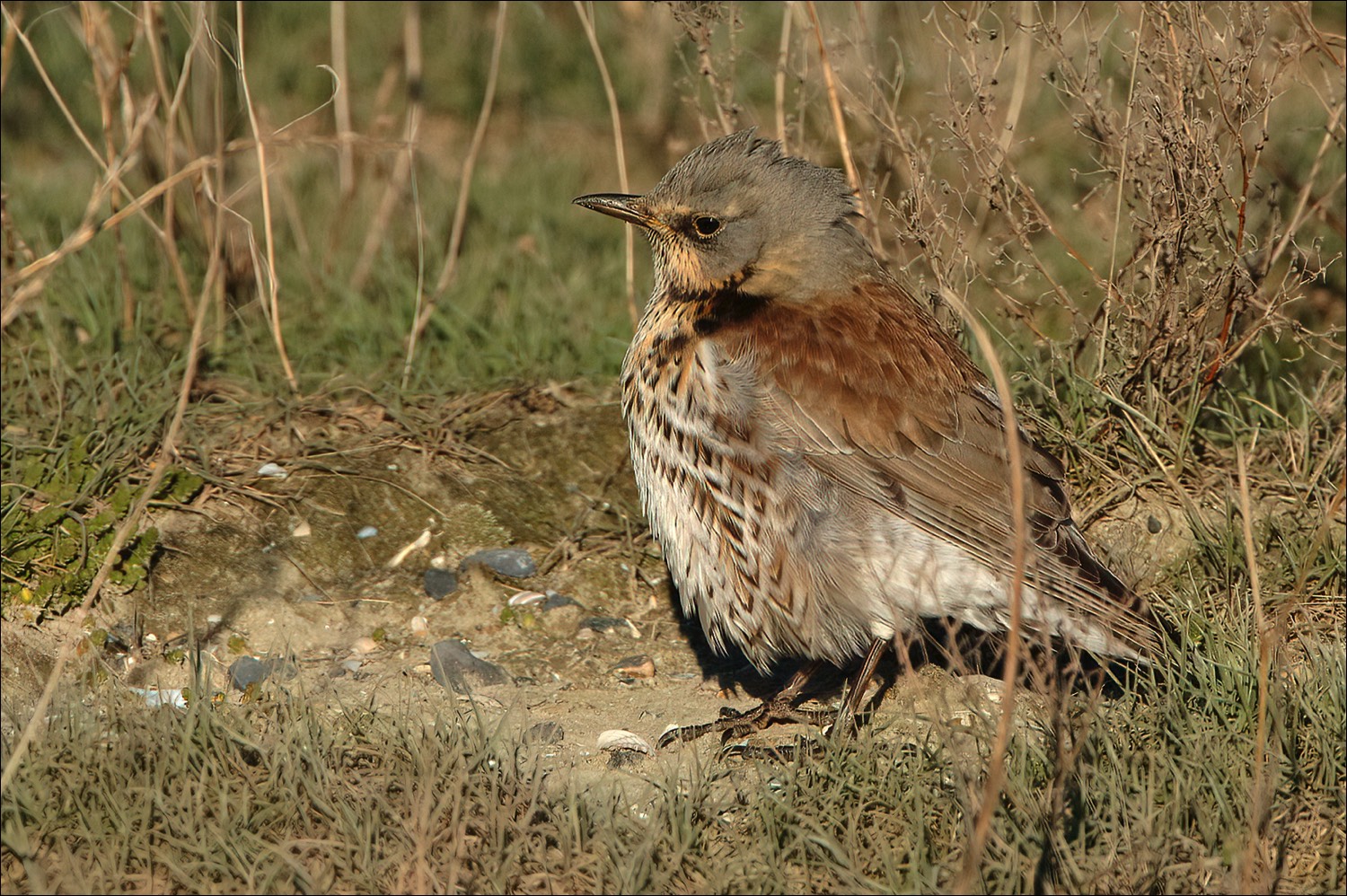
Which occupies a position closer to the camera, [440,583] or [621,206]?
[621,206]

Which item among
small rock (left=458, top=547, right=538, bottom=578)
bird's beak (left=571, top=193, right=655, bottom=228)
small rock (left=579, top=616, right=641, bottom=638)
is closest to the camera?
bird's beak (left=571, top=193, right=655, bottom=228)

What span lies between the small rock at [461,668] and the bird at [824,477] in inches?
26.0

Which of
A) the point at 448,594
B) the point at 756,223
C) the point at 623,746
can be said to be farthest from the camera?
the point at 448,594

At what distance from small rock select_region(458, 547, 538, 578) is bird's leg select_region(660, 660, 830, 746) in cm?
93

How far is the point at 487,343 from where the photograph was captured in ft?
19.5

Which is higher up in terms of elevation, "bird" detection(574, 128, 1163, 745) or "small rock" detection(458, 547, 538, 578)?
"bird" detection(574, 128, 1163, 745)

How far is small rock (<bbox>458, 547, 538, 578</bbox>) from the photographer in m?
5.06

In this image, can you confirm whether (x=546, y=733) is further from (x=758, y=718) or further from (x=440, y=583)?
(x=440, y=583)

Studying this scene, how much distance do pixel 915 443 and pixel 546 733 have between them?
1395 mm

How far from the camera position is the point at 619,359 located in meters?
5.84

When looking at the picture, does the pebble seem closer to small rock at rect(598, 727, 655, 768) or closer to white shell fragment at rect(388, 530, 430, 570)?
white shell fragment at rect(388, 530, 430, 570)

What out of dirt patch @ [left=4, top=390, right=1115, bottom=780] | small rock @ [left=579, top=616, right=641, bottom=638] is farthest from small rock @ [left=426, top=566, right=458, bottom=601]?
small rock @ [left=579, top=616, right=641, bottom=638]

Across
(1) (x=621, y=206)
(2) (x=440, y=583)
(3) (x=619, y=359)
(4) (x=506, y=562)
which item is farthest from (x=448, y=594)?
(1) (x=621, y=206)

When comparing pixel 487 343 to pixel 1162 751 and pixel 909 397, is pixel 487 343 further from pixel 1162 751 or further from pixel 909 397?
pixel 1162 751
